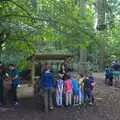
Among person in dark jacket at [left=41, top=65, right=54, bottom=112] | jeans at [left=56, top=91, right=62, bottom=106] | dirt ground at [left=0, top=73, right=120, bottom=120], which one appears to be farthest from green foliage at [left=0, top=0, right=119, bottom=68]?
dirt ground at [left=0, top=73, right=120, bottom=120]

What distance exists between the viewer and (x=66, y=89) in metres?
12.4

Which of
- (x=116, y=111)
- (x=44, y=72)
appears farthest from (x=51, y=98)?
(x=116, y=111)

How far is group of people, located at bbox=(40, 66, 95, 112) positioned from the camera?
464 inches

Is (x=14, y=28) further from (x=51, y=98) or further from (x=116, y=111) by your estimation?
(x=116, y=111)

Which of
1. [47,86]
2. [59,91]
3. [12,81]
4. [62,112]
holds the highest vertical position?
[12,81]

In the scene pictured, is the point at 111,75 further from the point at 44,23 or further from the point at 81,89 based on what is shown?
the point at 44,23

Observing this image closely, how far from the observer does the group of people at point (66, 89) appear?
11.8m

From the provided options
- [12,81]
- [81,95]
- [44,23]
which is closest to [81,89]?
[81,95]

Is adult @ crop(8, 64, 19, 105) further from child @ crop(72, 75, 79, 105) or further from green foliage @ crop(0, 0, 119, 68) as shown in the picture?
child @ crop(72, 75, 79, 105)

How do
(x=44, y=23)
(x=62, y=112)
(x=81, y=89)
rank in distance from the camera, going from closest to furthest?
(x=44, y=23)
(x=62, y=112)
(x=81, y=89)

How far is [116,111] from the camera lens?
12273mm

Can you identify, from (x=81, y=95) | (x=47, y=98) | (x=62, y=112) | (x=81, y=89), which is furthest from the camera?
(x=81, y=89)

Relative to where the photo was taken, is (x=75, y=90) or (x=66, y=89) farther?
(x=75, y=90)

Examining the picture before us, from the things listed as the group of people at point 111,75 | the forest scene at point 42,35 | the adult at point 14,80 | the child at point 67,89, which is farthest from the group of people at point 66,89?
the group of people at point 111,75
